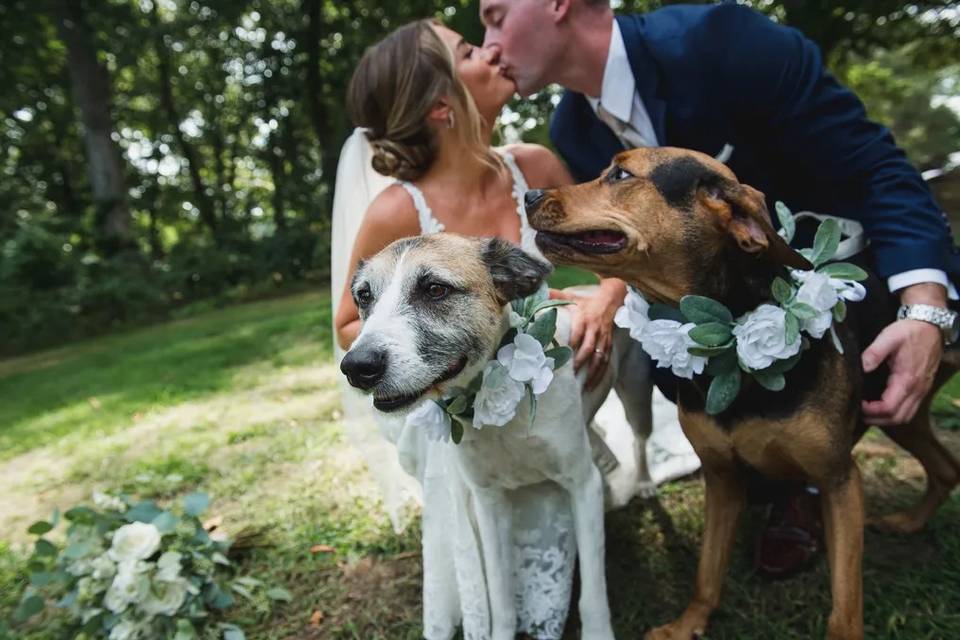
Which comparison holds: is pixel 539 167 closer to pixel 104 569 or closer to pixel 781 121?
pixel 781 121

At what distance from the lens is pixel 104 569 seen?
2906 millimetres

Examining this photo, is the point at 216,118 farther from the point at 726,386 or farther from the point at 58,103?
the point at 726,386

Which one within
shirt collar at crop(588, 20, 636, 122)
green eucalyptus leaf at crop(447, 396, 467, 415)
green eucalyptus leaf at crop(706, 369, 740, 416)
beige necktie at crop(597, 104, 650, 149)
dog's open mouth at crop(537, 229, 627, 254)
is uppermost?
shirt collar at crop(588, 20, 636, 122)

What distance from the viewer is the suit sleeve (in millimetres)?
2594

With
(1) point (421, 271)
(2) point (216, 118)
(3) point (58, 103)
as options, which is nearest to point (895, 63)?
(2) point (216, 118)

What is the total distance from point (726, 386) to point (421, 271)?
1134mm

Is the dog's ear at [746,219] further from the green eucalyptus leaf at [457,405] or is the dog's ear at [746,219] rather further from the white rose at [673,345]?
the green eucalyptus leaf at [457,405]

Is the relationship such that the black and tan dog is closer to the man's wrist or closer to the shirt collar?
the man's wrist

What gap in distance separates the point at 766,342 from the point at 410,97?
2132 millimetres

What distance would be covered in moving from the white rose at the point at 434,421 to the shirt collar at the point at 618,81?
71.1 inches

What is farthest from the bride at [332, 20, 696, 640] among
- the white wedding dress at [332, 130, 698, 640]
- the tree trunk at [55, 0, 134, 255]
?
the tree trunk at [55, 0, 134, 255]

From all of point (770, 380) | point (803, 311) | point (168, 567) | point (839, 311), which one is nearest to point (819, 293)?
point (803, 311)

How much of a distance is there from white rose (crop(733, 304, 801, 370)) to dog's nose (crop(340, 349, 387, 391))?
1.20m

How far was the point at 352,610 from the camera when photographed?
3.03m
